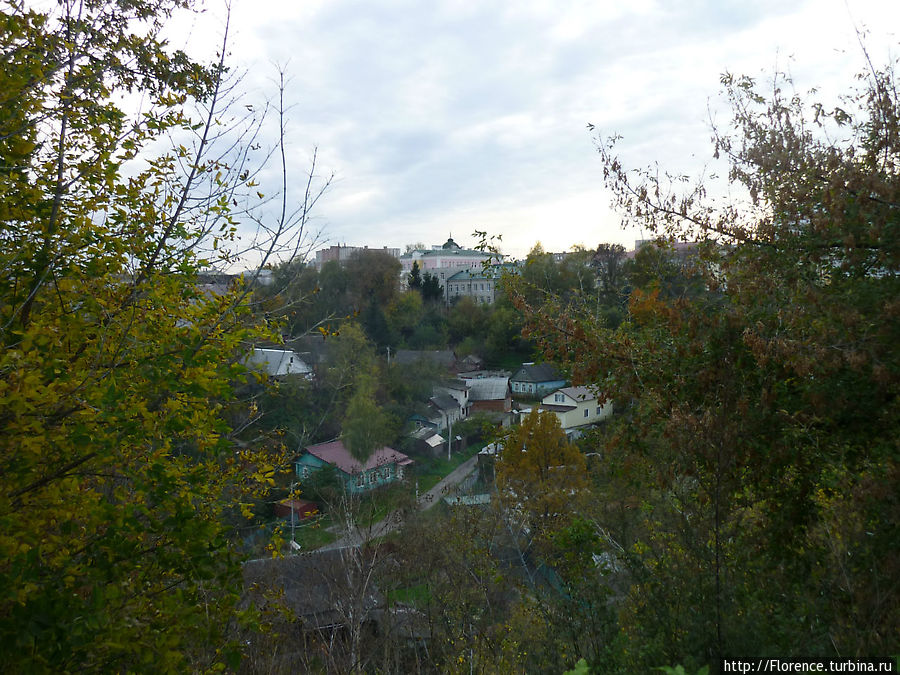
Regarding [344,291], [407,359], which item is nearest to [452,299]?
[344,291]

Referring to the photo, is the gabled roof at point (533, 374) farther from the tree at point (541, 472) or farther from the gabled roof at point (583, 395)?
the tree at point (541, 472)

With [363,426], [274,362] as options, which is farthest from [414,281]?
[363,426]

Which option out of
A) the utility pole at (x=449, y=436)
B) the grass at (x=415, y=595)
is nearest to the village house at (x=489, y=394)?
the utility pole at (x=449, y=436)

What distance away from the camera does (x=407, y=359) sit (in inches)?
1122

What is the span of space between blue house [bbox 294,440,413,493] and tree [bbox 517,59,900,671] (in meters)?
11.6

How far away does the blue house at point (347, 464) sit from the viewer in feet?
51.3

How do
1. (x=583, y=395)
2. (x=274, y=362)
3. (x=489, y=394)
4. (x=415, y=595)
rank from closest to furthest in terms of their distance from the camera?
(x=583, y=395) < (x=415, y=595) < (x=274, y=362) < (x=489, y=394)

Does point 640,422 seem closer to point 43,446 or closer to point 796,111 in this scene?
point 796,111

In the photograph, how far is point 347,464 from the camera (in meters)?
17.8

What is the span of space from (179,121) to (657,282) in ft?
11.8

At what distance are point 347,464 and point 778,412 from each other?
1575cm

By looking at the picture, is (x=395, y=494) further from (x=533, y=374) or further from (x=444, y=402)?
(x=533, y=374)

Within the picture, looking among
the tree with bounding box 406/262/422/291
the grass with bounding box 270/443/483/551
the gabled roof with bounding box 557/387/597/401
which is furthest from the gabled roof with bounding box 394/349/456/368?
the tree with bounding box 406/262/422/291

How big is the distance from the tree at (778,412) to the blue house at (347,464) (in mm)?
11577
